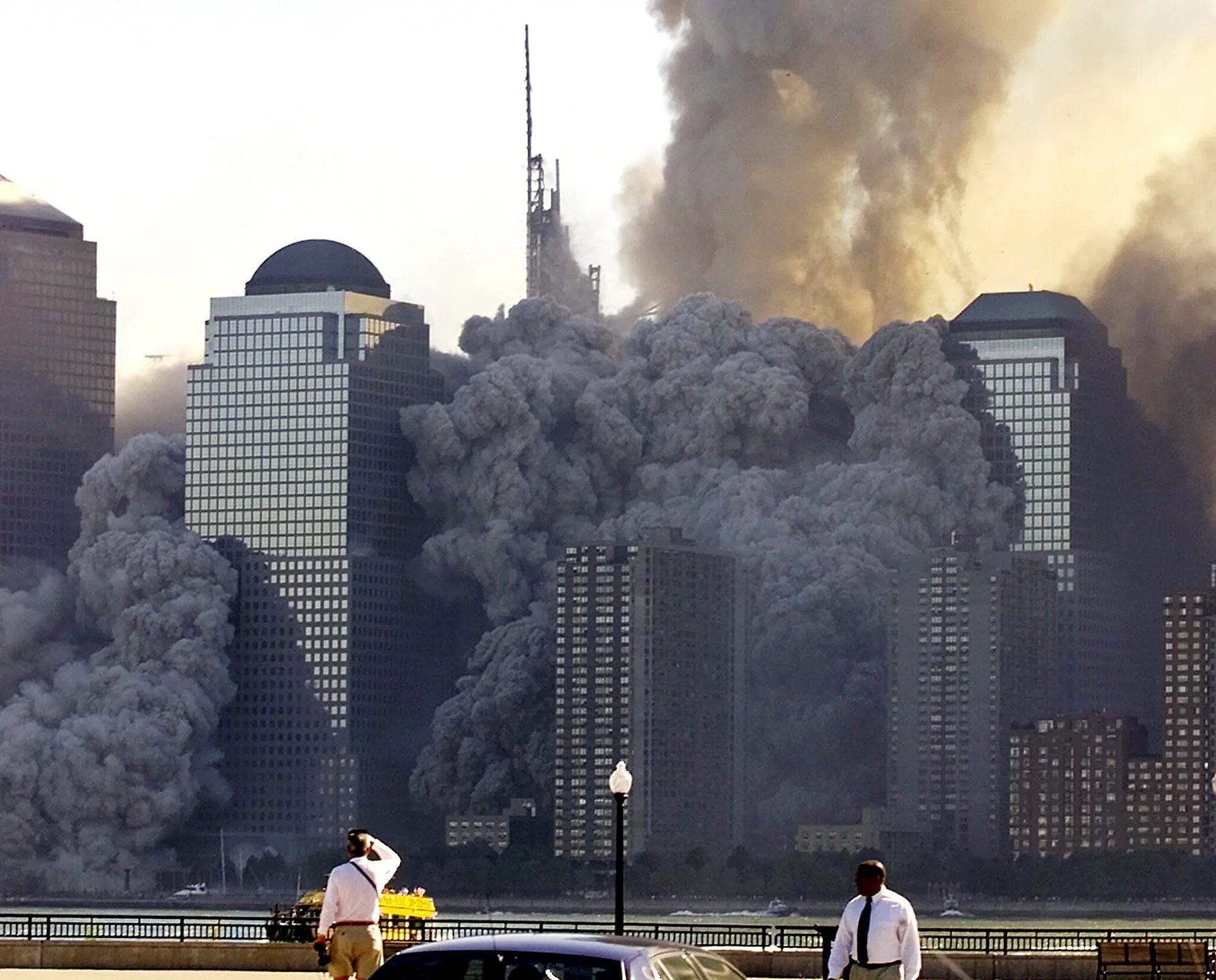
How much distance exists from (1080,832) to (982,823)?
5.45 m

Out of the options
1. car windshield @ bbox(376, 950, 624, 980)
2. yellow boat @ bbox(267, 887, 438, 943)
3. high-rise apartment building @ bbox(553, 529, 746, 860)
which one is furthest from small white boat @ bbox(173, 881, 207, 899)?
car windshield @ bbox(376, 950, 624, 980)

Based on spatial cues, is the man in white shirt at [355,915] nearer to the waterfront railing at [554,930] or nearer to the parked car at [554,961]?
the parked car at [554,961]

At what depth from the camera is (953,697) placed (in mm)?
191625

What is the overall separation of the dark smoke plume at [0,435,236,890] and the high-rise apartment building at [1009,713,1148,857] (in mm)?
43789

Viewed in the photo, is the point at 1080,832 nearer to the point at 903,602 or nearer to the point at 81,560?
the point at 903,602

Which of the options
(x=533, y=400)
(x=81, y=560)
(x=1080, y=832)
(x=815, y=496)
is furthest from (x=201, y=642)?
(x=1080, y=832)

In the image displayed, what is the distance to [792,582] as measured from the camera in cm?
19300

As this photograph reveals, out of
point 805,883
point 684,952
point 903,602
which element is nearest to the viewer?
point 684,952

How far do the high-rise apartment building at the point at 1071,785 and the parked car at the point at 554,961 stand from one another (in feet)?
527

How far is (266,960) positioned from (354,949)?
19.6m

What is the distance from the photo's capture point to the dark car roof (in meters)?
29.0

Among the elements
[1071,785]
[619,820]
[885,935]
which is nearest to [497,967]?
[885,935]

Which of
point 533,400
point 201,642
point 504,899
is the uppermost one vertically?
point 533,400

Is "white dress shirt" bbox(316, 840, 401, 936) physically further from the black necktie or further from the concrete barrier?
the concrete barrier
